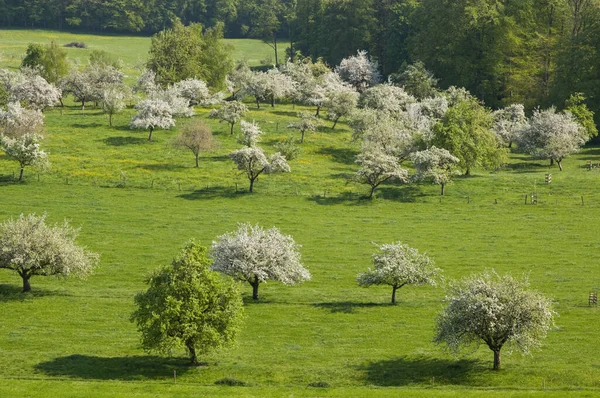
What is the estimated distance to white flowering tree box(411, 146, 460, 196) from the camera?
359 feet

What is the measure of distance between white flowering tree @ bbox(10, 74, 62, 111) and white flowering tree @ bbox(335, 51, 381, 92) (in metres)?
67.4

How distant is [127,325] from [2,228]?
1574cm

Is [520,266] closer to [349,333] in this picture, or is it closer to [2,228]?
[349,333]

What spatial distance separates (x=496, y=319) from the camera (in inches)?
2238

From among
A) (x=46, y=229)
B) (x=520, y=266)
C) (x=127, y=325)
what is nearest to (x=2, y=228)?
(x=46, y=229)

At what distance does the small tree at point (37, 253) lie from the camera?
7044 centimetres

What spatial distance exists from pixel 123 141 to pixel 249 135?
62.6 ft

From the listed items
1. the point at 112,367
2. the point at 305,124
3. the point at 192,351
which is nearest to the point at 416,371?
the point at 192,351

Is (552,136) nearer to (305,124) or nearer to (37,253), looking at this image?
(305,124)

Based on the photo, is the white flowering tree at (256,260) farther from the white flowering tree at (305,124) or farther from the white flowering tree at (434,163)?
the white flowering tree at (305,124)

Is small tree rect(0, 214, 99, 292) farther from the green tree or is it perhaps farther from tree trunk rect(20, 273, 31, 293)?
the green tree

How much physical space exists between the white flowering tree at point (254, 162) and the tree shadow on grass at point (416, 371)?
51199mm

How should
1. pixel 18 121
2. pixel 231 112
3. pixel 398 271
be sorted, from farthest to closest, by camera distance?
pixel 231 112, pixel 18 121, pixel 398 271

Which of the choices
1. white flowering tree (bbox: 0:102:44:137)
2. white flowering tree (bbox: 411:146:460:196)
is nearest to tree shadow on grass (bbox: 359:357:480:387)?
white flowering tree (bbox: 411:146:460:196)
